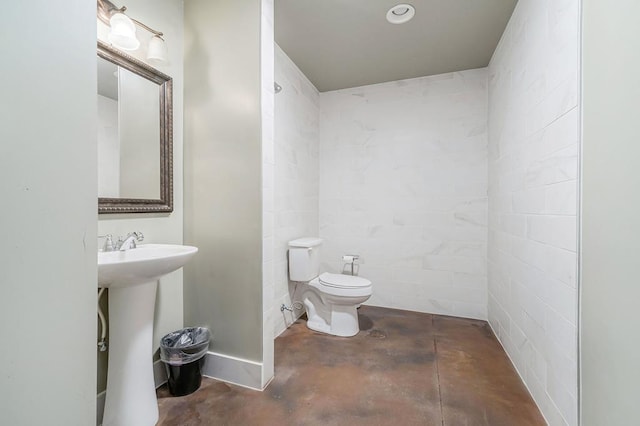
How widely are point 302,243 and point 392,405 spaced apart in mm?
1339

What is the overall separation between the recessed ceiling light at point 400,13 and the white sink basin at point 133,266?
199 cm

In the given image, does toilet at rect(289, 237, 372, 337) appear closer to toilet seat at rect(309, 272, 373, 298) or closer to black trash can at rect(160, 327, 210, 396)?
toilet seat at rect(309, 272, 373, 298)

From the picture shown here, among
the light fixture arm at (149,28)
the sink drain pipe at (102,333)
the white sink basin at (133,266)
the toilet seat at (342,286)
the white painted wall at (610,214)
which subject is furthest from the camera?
the toilet seat at (342,286)

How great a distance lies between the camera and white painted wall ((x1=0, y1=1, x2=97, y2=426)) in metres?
0.59

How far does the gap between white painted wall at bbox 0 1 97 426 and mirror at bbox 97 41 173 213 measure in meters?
0.77

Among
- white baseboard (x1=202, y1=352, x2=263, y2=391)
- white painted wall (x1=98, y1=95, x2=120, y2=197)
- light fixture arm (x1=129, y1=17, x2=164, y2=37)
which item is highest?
light fixture arm (x1=129, y1=17, x2=164, y2=37)

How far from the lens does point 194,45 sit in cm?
175

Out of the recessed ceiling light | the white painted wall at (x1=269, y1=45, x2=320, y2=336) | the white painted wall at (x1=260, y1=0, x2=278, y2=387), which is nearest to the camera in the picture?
the white painted wall at (x1=260, y1=0, x2=278, y2=387)

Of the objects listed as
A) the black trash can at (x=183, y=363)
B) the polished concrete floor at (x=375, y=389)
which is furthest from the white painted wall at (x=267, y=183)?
the black trash can at (x=183, y=363)

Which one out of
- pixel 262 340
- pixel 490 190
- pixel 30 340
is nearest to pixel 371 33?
pixel 490 190

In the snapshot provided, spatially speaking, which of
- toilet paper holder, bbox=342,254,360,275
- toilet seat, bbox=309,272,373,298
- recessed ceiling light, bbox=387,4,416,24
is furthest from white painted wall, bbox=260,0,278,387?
toilet paper holder, bbox=342,254,360,275

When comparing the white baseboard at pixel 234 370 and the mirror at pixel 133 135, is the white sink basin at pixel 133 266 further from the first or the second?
the white baseboard at pixel 234 370

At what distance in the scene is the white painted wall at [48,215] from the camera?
587 millimetres

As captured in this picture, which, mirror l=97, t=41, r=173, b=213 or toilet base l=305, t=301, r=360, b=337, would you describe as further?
toilet base l=305, t=301, r=360, b=337
